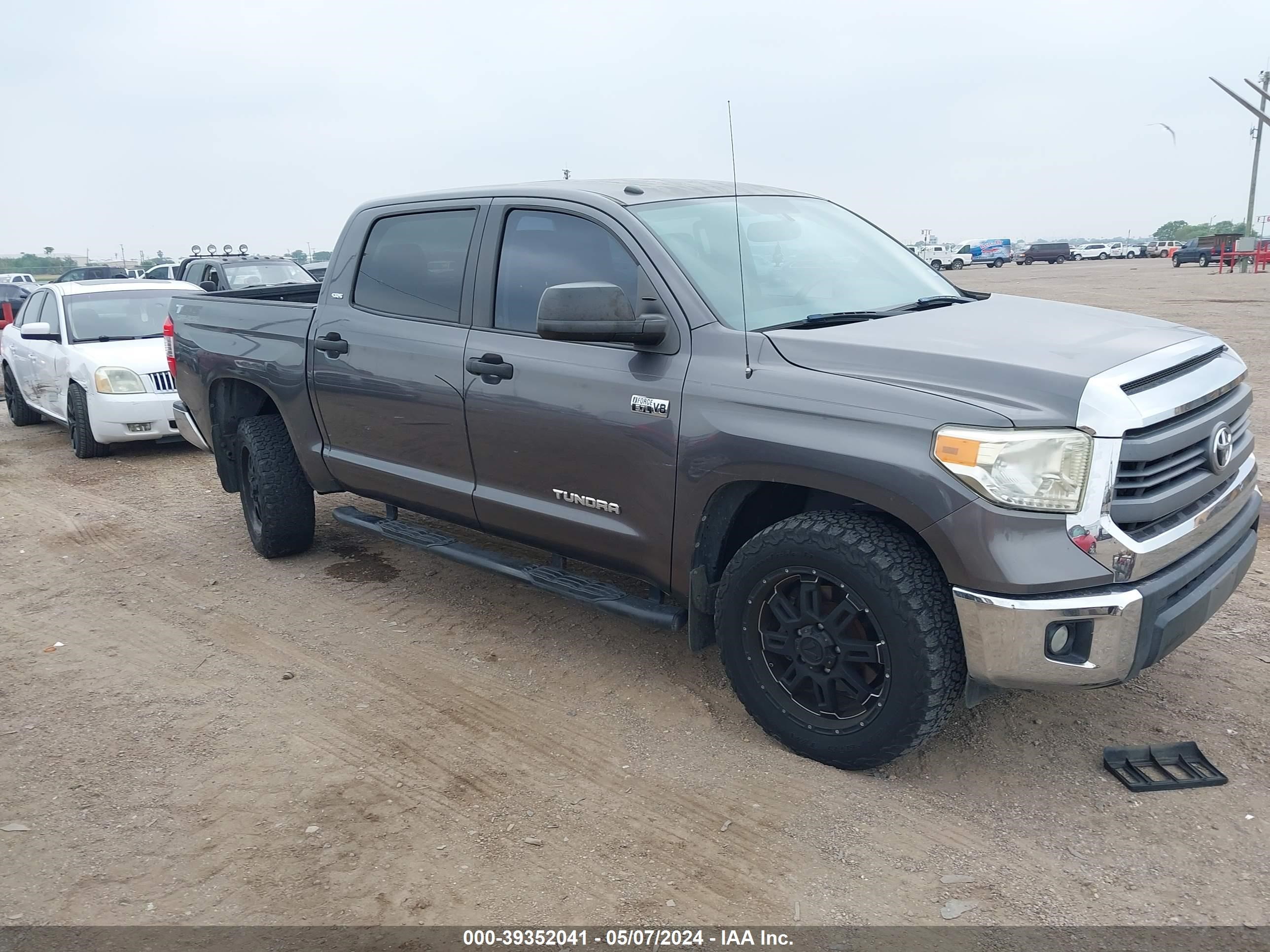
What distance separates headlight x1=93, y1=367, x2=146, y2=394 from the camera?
29.7ft

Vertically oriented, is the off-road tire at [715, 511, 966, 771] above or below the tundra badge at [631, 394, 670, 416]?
below

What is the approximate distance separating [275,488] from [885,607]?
3.87 meters

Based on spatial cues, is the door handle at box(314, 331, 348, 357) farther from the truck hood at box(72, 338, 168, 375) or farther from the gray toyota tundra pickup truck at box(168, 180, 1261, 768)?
the truck hood at box(72, 338, 168, 375)

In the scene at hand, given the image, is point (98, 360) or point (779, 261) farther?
point (98, 360)

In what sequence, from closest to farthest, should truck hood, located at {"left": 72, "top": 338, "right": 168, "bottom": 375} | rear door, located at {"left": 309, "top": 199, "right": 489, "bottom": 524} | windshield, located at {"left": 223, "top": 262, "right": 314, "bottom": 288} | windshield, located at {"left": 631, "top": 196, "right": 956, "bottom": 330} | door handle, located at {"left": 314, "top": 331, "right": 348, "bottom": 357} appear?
windshield, located at {"left": 631, "top": 196, "right": 956, "bottom": 330}, rear door, located at {"left": 309, "top": 199, "right": 489, "bottom": 524}, door handle, located at {"left": 314, "top": 331, "right": 348, "bottom": 357}, truck hood, located at {"left": 72, "top": 338, "right": 168, "bottom": 375}, windshield, located at {"left": 223, "top": 262, "right": 314, "bottom": 288}

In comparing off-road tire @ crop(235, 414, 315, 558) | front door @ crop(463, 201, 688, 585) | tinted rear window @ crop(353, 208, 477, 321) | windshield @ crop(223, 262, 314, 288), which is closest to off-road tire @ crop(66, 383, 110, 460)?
off-road tire @ crop(235, 414, 315, 558)

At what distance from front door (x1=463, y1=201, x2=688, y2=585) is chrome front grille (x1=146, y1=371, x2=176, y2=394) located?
595cm

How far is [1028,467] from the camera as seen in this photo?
9.47ft

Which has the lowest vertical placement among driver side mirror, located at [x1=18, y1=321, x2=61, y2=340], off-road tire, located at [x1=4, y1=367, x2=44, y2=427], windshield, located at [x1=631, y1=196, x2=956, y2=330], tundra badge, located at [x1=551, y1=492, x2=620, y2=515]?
off-road tire, located at [x1=4, y1=367, x2=44, y2=427]

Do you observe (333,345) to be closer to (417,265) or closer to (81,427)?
(417,265)

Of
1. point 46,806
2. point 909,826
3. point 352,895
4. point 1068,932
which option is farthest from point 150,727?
point 1068,932

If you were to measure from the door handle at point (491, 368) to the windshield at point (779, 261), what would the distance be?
0.83 m

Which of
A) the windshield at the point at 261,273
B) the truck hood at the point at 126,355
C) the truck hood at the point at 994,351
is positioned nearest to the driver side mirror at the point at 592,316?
the truck hood at the point at 994,351

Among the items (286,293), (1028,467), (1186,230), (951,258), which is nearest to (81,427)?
(286,293)
